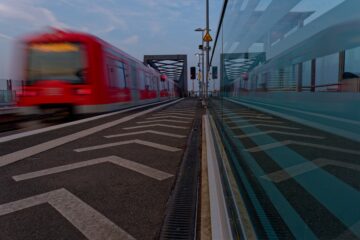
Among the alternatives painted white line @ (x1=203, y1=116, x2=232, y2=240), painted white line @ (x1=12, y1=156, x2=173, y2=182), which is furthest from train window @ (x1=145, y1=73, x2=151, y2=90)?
painted white line @ (x1=203, y1=116, x2=232, y2=240)

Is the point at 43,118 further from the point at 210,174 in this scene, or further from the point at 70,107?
the point at 210,174

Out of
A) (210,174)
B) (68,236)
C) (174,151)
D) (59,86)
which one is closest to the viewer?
(68,236)

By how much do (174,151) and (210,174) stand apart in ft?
4.26

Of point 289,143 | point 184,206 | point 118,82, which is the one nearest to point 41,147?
point 184,206

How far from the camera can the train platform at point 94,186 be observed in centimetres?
188

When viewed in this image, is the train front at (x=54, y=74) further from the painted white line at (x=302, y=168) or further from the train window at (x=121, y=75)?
the painted white line at (x=302, y=168)

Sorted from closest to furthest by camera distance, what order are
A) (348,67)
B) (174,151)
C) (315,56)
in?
1. (348,67)
2. (315,56)
3. (174,151)

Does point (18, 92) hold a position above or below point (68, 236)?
above

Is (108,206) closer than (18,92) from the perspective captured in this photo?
Yes

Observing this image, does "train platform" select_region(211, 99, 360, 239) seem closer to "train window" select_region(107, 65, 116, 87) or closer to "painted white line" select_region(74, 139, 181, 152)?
"painted white line" select_region(74, 139, 181, 152)

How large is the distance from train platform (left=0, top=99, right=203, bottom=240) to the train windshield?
2551 millimetres

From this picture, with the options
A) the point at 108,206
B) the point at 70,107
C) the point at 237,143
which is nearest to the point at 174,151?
the point at 237,143

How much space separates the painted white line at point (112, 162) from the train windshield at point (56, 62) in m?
4.18

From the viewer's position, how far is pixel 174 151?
4164 mm
